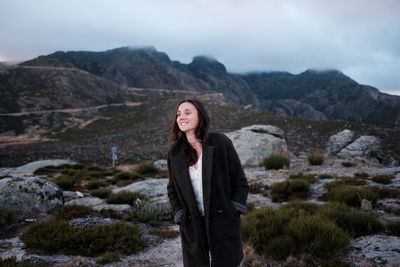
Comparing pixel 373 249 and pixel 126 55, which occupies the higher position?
pixel 126 55

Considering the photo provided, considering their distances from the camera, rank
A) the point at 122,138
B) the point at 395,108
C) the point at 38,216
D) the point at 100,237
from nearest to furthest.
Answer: the point at 100,237, the point at 38,216, the point at 122,138, the point at 395,108

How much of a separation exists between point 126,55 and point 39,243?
18075 centimetres

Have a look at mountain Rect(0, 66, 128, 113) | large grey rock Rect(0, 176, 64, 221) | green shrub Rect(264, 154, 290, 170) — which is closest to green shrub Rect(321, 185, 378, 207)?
green shrub Rect(264, 154, 290, 170)

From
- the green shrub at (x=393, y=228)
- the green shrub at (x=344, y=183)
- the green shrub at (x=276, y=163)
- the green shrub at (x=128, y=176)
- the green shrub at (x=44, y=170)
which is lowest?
the green shrub at (x=44, y=170)

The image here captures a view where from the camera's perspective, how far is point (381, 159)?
1675cm

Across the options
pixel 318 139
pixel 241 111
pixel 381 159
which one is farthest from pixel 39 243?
pixel 241 111

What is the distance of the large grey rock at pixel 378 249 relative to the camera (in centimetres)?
332

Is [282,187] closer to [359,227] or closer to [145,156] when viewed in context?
[359,227]

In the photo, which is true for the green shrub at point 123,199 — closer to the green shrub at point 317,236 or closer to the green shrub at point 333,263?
the green shrub at point 317,236

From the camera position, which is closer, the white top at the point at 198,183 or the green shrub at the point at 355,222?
the white top at the point at 198,183

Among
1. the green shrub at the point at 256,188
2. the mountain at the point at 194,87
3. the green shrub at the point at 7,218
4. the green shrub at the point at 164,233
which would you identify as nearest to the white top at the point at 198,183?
the green shrub at the point at 164,233

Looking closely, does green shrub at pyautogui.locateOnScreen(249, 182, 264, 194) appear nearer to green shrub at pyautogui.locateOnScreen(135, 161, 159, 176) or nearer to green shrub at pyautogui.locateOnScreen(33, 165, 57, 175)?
green shrub at pyautogui.locateOnScreen(135, 161, 159, 176)

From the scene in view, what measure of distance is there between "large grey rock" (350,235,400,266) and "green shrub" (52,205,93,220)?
600cm

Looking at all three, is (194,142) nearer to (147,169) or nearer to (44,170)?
(147,169)
